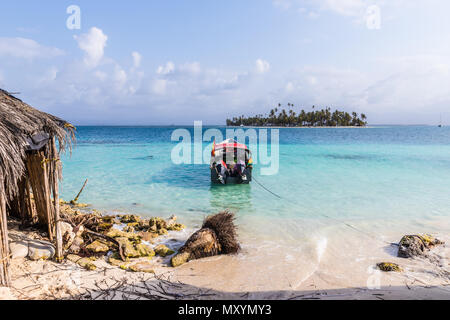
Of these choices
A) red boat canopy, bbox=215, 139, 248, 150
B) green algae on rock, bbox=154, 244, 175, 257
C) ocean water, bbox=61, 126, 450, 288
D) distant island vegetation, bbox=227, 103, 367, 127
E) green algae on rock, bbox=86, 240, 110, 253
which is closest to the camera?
green algae on rock, bbox=86, 240, 110, 253

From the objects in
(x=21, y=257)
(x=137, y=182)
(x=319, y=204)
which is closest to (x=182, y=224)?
(x=21, y=257)

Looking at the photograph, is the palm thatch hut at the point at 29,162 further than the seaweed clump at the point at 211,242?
No

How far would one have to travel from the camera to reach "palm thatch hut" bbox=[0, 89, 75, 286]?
3900mm

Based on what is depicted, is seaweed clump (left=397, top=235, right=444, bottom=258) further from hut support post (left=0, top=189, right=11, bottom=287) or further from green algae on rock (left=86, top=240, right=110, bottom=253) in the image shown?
hut support post (left=0, top=189, right=11, bottom=287)

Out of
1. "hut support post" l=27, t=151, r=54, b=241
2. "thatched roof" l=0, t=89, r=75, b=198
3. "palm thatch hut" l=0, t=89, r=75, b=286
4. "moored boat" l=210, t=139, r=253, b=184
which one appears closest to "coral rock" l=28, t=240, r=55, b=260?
"palm thatch hut" l=0, t=89, r=75, b=286

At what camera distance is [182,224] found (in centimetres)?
740

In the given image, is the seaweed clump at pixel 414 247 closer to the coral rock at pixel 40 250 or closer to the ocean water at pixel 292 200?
the ocean water at pixel 292 200

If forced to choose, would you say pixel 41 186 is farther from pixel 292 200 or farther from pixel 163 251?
pixel 292 200

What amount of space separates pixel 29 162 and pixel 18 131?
1.07 m

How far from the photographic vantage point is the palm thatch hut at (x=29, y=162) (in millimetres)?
3900

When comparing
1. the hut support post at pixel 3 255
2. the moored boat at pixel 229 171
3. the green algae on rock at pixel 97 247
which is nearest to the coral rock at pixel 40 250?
the green algae on rock at pixel 97 247

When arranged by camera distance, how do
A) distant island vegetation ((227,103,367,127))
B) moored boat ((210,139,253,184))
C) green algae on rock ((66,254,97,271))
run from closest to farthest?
green algae on rock ((66,254,97,271)) < moored boat ((210,139,253,184)) < distant island vegetation ((227,103,367,127))

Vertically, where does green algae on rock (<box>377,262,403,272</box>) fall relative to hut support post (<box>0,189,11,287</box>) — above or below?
below
